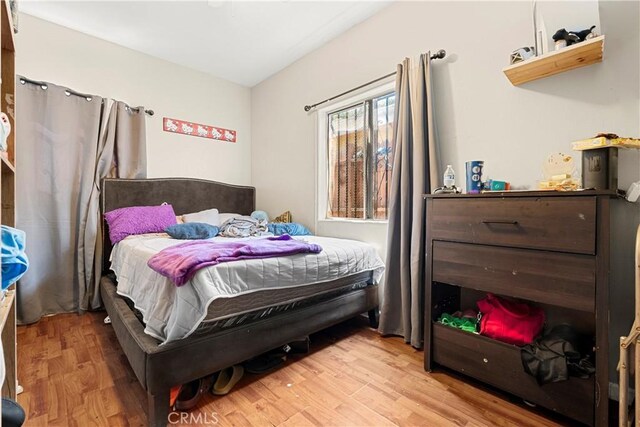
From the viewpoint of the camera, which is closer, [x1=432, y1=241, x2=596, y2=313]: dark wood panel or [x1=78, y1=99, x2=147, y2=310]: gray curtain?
[x1=432, y1=241, x2=596, y2=313]: dark wood panel

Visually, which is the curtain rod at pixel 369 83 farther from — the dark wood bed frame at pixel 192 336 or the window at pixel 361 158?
the dark wood bed frame at pixel 192 336

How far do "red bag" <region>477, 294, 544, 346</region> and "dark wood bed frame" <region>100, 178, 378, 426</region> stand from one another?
32.9 inches

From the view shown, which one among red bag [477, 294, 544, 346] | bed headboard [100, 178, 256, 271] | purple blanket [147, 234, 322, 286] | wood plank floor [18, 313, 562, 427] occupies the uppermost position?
bed headboard [100, 178, 256, 271]

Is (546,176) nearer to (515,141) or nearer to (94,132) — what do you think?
(515,141)

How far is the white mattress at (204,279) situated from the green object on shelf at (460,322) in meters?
0.62

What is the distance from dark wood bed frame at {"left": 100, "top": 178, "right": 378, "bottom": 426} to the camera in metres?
1.18

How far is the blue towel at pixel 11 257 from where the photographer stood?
2.43ft

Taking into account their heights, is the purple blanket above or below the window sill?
below

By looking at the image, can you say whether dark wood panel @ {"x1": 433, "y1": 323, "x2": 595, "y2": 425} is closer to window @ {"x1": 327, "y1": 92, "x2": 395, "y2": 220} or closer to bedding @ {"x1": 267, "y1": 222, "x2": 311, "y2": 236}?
window @ {"x1": 327, "y1": 92, "x2": 395, "y2": 220}

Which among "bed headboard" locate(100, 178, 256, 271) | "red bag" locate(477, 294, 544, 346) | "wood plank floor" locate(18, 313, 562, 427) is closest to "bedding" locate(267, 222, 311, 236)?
"bed headboard" locate(100, 178, 256, 271)

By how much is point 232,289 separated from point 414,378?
108 cm

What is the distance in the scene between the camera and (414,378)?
5.12 feet

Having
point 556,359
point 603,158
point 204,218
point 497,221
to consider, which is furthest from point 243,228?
point 603,158

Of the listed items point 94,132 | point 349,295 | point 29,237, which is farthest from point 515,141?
point 29,237
